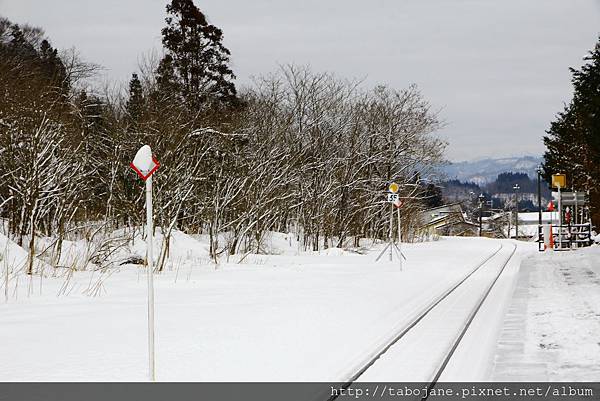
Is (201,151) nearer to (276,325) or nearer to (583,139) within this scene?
(276,325)

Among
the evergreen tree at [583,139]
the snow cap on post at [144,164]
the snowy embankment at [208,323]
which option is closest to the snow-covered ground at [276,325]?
the snowy embankment at [208,323]

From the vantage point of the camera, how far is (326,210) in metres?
38.5

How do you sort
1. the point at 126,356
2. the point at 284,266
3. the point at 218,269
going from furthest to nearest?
the point at 284,266 → the point at 218,269 → the point at 126,356

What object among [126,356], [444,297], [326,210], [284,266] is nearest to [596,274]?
[444,297]

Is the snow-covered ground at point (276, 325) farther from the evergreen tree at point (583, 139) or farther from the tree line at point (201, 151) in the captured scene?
the evergreen tree at point (583, 139)

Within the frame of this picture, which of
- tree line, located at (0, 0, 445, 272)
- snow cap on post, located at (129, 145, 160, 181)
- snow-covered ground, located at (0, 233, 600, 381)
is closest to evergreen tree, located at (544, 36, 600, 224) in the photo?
tree line, located at (0, 0, 445, 272)

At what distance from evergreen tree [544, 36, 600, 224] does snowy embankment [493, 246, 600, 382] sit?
14.5m

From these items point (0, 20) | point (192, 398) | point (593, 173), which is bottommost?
point (192, 398)

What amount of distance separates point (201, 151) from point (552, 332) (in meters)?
18.9

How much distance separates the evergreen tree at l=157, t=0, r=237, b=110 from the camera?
124ft

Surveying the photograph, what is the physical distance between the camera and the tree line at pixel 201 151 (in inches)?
882

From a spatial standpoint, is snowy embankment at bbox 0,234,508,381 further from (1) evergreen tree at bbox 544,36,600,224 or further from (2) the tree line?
(1) evergreen tree at bbox 544,36,600,224

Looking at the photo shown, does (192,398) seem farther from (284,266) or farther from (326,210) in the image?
(326,210)

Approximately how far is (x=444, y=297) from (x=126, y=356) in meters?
8.39
